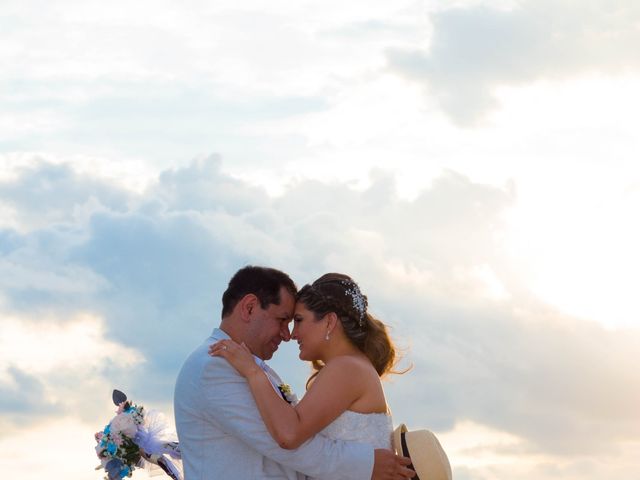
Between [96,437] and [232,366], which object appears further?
[96,437]

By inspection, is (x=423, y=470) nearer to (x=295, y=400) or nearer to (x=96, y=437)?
(x=295, y=400)

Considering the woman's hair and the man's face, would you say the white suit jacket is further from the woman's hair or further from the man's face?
the woman's hair

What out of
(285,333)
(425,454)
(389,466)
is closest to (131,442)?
(285,333)

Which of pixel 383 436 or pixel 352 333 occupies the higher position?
pixel 352 333

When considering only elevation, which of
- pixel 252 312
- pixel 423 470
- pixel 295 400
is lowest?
pixel 423 470

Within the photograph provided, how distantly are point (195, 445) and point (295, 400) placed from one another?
1.14 m

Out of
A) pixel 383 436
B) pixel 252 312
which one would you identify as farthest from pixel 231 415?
pixel 383 436

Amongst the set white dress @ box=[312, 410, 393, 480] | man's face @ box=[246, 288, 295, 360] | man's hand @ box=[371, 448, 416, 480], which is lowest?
man's hand @ box=[371, 448, 416, 480]

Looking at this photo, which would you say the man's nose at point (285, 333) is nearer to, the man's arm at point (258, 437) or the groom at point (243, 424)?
the groom at point (243, 424)

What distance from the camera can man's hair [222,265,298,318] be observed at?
985cm

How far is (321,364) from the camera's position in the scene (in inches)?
420

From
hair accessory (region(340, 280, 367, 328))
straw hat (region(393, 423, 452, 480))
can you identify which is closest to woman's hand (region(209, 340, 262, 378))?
hair accessory (region(340, 280, 367, 328))

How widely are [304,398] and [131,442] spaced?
2.68m

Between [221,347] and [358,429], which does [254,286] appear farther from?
[358,429]
